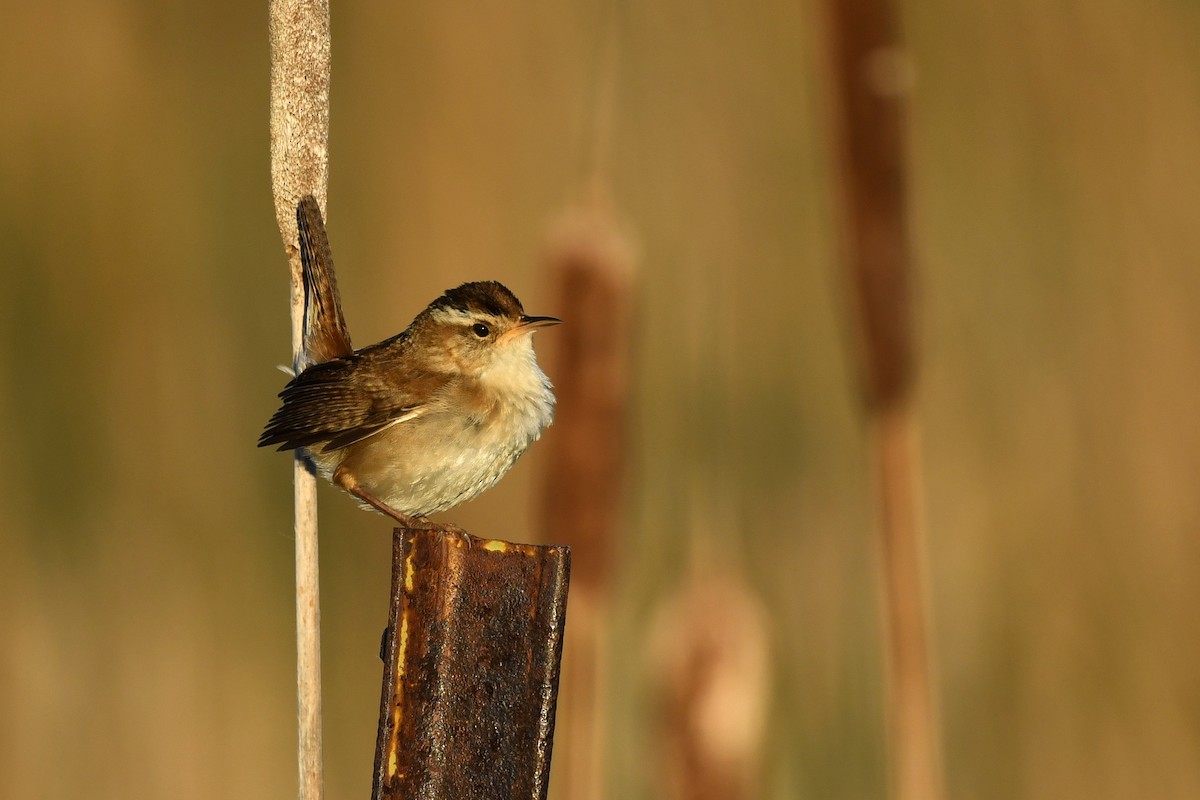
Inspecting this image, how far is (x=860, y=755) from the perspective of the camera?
3645 mm

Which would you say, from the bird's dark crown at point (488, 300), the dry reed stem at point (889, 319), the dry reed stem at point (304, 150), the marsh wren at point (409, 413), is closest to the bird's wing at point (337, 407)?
the marsh wren at point (409, 413)

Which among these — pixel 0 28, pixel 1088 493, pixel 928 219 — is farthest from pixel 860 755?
pixel 0 28

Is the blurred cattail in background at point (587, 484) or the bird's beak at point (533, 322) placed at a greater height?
the bird's beak at point (533, 322)

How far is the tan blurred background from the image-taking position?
3754 mm

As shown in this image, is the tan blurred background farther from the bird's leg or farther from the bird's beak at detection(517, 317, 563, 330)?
the bird's leg

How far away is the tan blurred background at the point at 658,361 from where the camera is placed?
148 inches

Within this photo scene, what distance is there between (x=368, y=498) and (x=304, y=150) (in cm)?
96

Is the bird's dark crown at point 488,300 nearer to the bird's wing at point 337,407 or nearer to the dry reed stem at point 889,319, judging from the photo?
the bird's wing at point 337,407

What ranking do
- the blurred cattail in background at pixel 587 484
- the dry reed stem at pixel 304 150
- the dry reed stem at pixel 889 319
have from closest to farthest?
the dry reed stem at pixel 304 150
the dry reed stem at pixel 889 319
the blurred cattail in background at pixel 587 484

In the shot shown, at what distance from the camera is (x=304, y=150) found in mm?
2217

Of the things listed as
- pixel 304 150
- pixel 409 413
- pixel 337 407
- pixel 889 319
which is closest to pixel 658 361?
pixel 409 413

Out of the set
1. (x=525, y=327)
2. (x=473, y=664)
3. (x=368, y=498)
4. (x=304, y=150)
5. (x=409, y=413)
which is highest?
(x=304, y=150)

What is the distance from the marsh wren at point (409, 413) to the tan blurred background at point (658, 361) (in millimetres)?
702

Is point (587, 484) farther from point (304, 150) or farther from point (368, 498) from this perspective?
point (304, 150)
